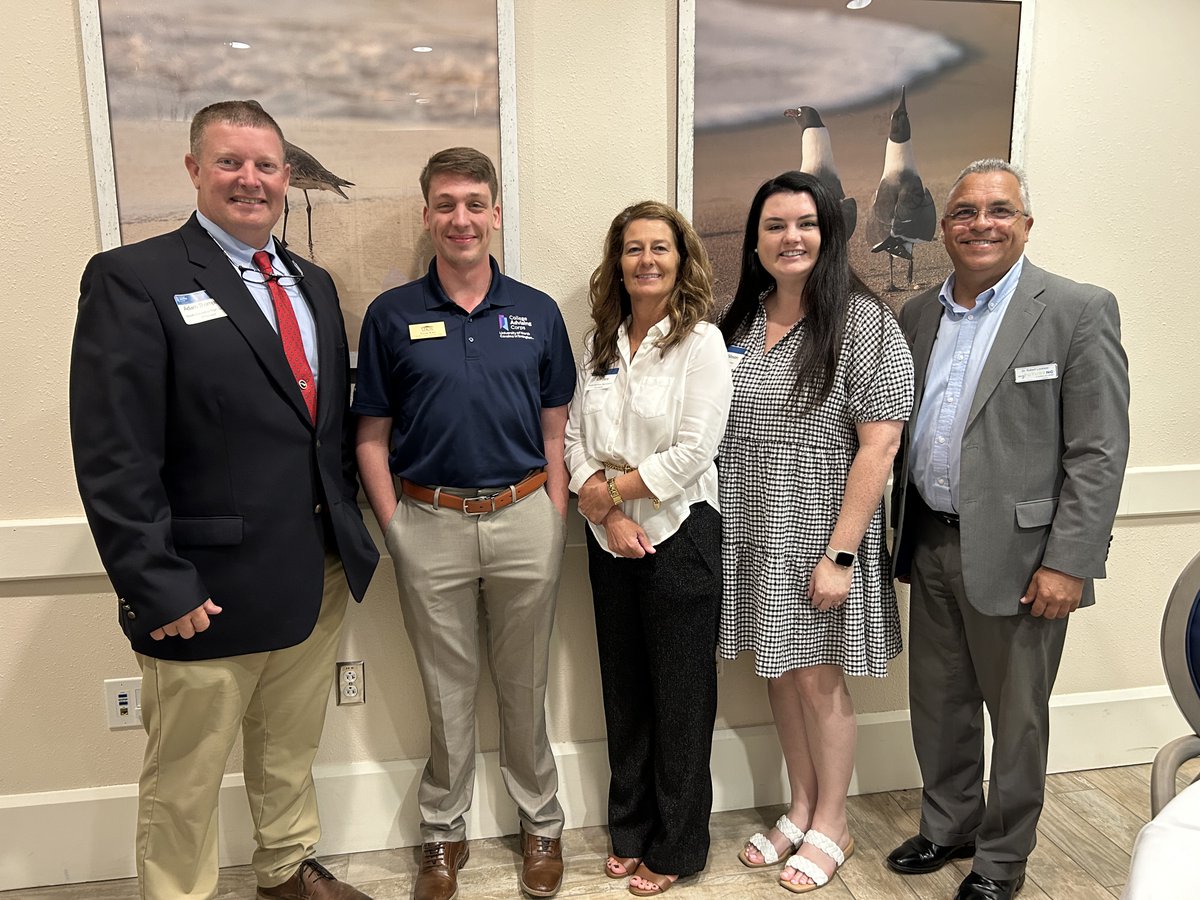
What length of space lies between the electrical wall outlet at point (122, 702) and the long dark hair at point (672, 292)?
1.58m

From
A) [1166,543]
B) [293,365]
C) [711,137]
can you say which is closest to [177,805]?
[293,365]

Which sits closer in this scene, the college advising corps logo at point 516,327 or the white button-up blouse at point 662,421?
the white button-up blouse at point 662,421

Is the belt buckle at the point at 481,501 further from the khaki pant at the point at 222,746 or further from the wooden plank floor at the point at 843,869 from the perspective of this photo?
the wooden plank floor at the point at 843,869

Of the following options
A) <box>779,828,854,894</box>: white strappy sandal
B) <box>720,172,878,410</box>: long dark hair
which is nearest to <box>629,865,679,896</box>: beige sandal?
<box>779,828,854,894</box>: white strappy sandal

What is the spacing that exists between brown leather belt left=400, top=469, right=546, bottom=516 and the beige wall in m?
0.39

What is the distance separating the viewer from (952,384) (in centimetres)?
212

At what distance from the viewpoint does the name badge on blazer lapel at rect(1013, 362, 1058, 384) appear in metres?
2.03

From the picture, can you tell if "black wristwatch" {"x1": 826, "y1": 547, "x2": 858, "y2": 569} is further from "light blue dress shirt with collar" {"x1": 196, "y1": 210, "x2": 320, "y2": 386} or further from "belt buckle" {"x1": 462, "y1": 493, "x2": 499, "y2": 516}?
"light blue dress shirt with collar" {"x1": 196, "y1": 210, "x2": 320, "y2": 386}

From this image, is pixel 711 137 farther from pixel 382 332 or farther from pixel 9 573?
pixel 9 573

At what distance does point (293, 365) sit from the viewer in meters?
1.89

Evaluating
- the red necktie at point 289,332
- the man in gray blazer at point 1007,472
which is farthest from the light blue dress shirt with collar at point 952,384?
the red necktie at point 289,332

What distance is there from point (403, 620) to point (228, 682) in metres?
0.63

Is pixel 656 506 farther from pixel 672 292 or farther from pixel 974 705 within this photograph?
pixel 974 705

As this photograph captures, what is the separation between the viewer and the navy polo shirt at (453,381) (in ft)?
6.76
